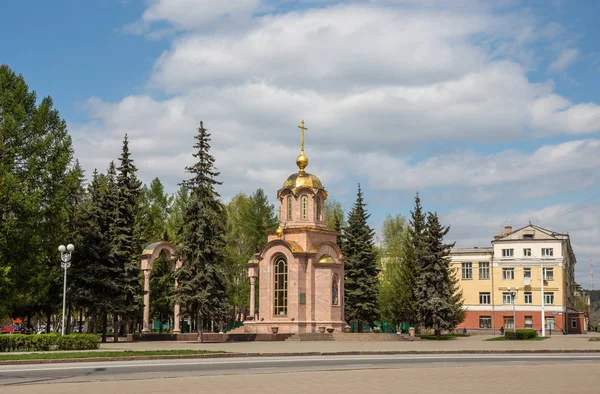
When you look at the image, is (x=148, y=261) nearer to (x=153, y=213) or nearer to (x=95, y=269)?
(x=95, y=269)

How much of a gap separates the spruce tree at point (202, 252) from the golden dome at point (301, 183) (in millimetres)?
7445

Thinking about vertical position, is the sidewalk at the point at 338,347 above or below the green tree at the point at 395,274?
below

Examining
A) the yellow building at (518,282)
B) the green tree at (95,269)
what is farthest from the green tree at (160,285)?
the yellow building at (518,282)

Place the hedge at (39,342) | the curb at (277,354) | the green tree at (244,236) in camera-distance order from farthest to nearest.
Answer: the green tree at (244,236), the hedge at (39,342), the curb at (277,354)

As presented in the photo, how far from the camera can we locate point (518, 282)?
243 ft

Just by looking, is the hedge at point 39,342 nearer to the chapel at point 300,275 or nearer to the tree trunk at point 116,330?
the tree trunk at point 116,330

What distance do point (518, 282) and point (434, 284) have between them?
1099 inches

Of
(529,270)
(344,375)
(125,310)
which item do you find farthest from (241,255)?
(344,375)

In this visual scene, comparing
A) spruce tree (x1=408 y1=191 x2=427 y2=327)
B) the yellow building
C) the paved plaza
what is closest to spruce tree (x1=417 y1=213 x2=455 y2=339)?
spruce tree (x1=408 y1=191 x2=427 y2=327)

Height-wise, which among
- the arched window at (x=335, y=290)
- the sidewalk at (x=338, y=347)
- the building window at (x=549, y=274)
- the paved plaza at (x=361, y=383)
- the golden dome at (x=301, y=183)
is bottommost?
the sidewalk at (x=338, y=347)

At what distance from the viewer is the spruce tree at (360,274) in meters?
51.8

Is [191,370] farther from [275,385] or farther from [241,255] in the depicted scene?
[241,255]

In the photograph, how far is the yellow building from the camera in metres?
72.9

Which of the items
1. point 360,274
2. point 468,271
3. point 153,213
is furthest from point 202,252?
point 468,271
